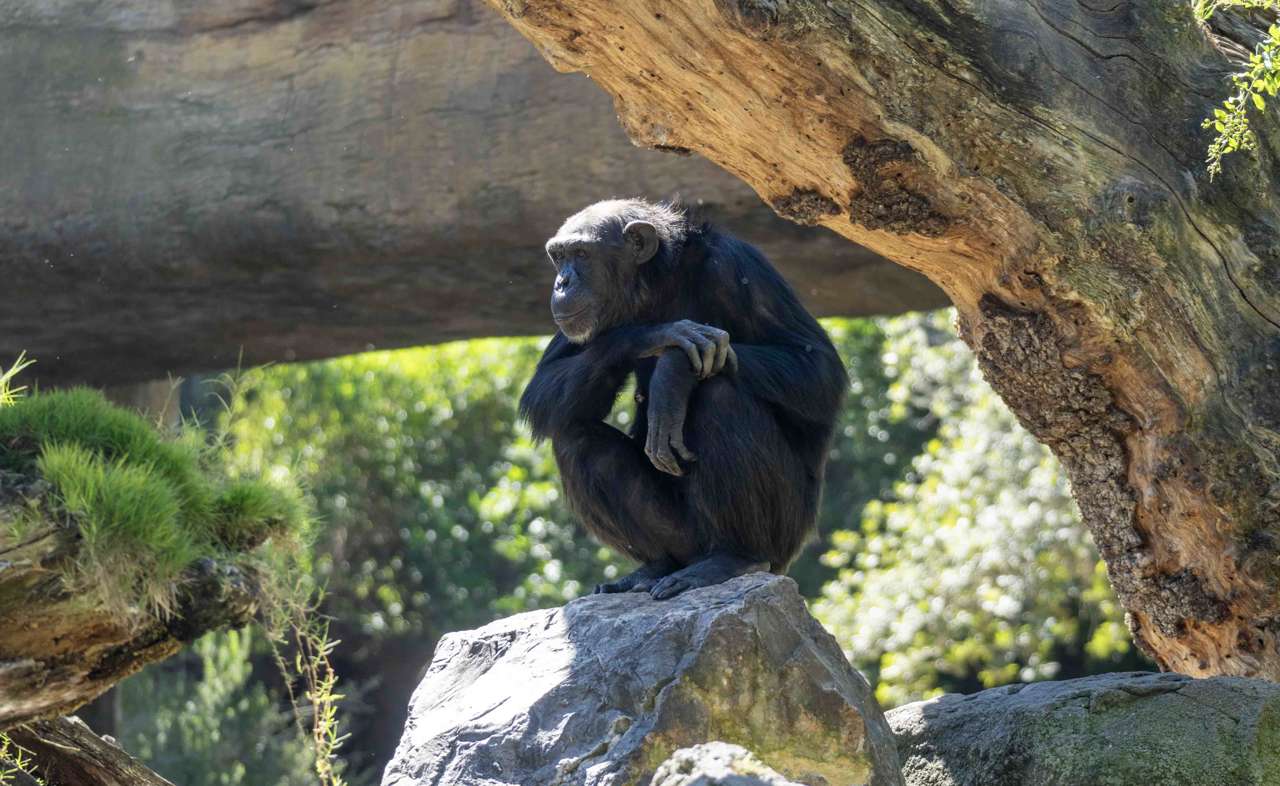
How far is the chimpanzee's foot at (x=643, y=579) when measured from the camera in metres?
4.58

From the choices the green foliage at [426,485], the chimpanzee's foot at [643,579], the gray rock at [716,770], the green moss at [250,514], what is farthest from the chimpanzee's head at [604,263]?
the green foliage at [426,485]

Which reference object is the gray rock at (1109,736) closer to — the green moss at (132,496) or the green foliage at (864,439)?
the green moss at (132,496)

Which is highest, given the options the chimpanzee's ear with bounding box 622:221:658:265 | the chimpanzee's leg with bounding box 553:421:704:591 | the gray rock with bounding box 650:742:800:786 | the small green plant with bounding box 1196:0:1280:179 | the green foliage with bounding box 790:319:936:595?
the small green plant with bounding box 1196:0:1280:179

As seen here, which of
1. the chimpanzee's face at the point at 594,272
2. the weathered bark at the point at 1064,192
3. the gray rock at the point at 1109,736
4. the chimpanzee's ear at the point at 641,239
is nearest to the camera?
the gray rock at the point at 1109,736

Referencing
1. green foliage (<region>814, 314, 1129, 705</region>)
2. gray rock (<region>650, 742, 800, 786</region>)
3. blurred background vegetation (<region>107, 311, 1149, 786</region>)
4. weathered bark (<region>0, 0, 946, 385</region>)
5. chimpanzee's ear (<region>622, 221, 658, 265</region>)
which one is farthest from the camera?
blurred background vegetation (<region>107, 311, 1149, 786</region>)

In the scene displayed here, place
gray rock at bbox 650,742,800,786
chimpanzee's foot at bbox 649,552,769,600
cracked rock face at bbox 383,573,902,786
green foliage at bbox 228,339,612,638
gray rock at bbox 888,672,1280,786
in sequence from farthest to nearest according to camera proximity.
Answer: green foliage at bbox 228,339,612,638 → chimpanzee's foot at bbox 649,552,769,600 → gray rock at bbox 888,672,1280,786 → cracked rock face at bbox 383,573,902,786 → gray rock at bbox 650,742,800,786

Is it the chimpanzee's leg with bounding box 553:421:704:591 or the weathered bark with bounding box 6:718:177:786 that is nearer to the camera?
the chimpanzee's leg with bounding box 553:421:704:591

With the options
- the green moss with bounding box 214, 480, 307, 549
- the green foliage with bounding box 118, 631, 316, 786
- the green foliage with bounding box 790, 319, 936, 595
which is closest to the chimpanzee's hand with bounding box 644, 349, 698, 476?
the green moss with bounding box 214, 480, 307, 549

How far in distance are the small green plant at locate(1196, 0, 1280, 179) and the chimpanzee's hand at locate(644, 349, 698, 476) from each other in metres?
1.62

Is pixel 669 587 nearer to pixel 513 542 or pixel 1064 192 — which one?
pixel 1064 192

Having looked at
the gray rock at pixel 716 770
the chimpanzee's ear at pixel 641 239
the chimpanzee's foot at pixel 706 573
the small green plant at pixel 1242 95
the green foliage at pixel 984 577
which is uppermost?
the small green plant at pixel 1242 95

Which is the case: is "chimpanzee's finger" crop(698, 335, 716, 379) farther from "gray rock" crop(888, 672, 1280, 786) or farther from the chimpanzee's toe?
"gray rock" crop(888, 672, 1280, 786)

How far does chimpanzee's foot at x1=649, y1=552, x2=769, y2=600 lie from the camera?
169 inches

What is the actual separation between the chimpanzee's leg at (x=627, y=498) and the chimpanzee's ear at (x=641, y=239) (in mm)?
598
